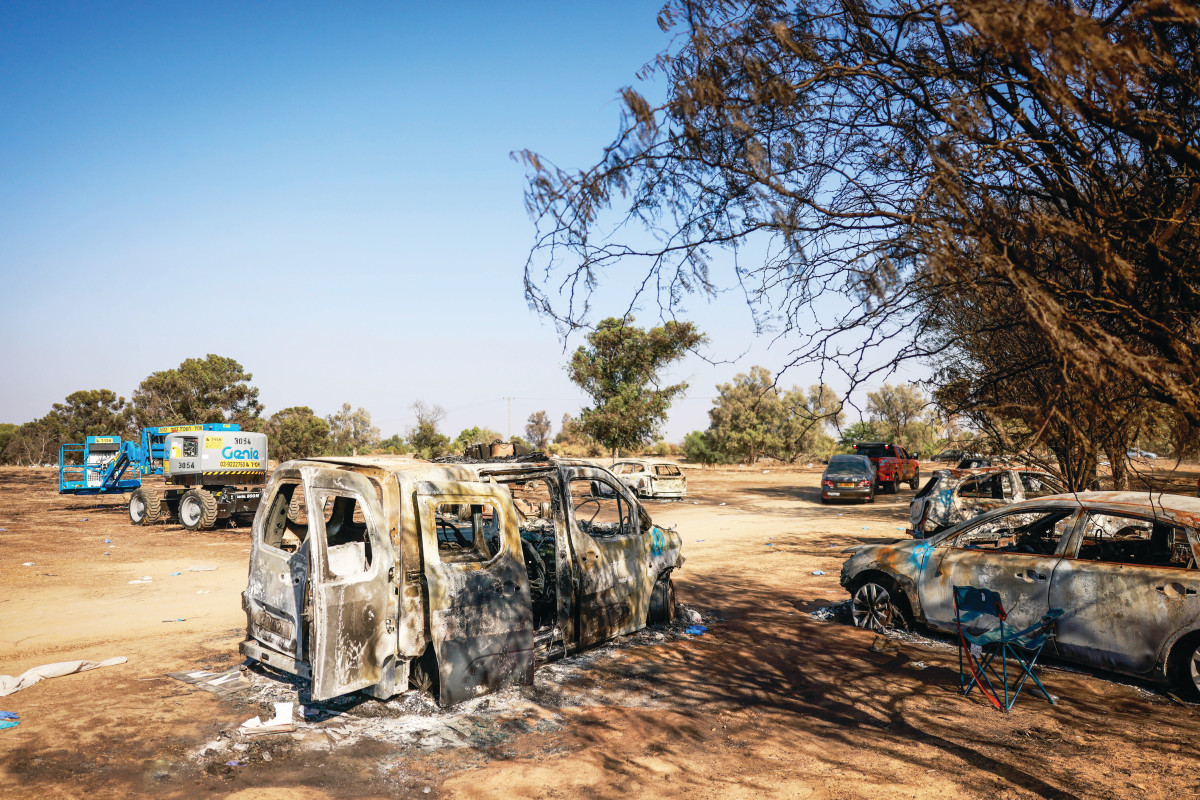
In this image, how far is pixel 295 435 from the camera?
5203 centimetres

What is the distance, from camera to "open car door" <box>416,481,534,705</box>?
518 centimetres

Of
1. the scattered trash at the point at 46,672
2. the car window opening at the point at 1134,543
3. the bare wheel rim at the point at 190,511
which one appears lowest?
the scattered trash at the point at 46,672

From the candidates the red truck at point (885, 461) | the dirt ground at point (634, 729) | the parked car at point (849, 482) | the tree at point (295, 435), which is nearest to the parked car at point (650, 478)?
the parked car at point (849, 482)

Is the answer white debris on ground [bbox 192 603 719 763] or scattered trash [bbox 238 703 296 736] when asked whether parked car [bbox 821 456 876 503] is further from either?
scattered trash [bbox 238 703 296 736]

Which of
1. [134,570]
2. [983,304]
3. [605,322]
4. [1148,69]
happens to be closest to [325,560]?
[983,304]

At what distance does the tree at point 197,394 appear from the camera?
159 ft

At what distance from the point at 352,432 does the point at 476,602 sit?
60163mm

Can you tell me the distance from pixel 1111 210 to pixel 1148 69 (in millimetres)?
718

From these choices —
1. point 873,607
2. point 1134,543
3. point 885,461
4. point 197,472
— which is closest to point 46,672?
point 873,607

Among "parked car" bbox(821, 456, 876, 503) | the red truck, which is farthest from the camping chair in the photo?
the red truck

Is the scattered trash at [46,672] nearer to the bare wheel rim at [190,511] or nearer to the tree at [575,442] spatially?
the bare wheel rim at [190,511]

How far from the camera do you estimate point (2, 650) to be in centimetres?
719

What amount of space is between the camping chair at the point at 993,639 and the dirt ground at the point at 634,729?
174 mm

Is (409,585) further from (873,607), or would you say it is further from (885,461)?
(885,461)
